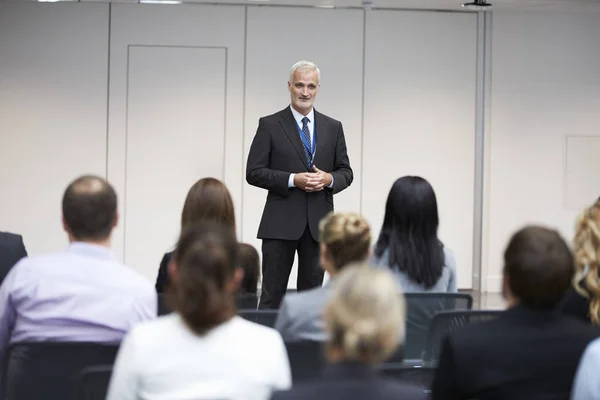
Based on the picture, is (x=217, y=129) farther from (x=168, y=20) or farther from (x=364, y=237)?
(x=364, y=237)

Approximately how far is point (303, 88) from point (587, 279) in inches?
123

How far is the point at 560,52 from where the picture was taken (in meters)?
10.2

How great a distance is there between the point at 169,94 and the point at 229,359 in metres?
7.68

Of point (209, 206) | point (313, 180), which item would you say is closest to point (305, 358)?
point (209, 206)

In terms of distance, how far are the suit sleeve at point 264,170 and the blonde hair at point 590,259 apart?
2.78 m

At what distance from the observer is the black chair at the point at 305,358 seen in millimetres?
2963

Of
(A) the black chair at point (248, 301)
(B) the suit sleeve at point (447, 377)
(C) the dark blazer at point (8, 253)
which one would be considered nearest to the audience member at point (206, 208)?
(A) the black chair at point (248, 301)

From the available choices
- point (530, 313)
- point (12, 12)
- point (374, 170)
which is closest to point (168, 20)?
point (12, 12)

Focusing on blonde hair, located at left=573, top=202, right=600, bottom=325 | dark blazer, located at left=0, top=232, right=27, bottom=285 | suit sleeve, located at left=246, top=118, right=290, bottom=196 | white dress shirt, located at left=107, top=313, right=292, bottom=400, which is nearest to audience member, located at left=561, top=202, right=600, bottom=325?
blonde hair, located at left=573, top=202, right=600, bottom=325

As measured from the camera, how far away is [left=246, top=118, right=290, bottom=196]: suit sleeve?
6012 mm

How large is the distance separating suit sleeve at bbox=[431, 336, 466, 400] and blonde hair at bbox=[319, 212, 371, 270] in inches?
32.6

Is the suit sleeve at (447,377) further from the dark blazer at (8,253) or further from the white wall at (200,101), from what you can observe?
the white wall at (200,101)

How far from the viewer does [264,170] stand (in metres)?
6.07

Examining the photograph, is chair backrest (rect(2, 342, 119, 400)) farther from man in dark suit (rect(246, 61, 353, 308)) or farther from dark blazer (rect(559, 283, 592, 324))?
man in dark suit (rect(246, 61, 353, 308))
